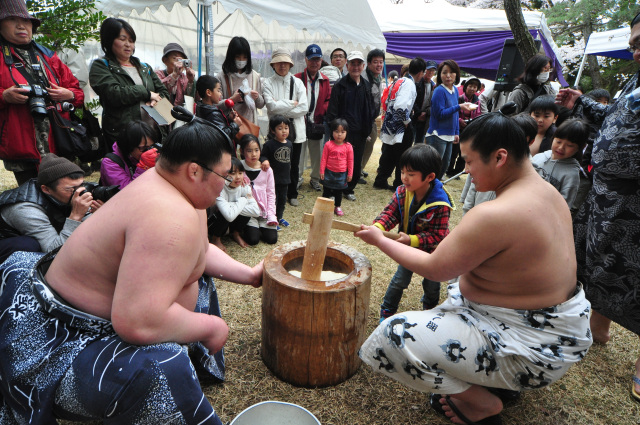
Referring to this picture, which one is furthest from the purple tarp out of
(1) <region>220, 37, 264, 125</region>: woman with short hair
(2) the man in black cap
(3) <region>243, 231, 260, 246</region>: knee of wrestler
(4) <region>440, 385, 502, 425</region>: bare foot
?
(4) <region>440, 385, 502, 425</region>: bare foot

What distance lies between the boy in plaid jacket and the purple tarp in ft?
33.9

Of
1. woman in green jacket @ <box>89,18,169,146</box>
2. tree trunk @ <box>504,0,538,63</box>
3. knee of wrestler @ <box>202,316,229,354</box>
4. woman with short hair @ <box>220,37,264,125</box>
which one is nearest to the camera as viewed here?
knee of wrestler @ <box>202,316,229,354</box>

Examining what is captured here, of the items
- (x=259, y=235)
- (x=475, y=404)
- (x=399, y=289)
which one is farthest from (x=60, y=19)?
(x=475, y=404)

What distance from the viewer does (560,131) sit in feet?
9.49

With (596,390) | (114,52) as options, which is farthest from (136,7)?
(596,390)

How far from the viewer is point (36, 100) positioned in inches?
114

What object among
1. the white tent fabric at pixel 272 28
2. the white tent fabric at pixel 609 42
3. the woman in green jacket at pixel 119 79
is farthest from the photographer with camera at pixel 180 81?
the white tent fabric at pixel 609 42

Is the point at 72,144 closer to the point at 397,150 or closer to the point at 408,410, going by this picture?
the point at 408,410

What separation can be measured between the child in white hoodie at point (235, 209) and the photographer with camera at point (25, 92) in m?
1.50

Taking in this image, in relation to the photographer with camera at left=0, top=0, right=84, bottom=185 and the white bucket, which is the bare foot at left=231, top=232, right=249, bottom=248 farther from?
the white bucket

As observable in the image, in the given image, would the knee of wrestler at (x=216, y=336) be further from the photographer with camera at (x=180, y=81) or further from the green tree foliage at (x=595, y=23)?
the green tree foliage at (x=595, y=23)

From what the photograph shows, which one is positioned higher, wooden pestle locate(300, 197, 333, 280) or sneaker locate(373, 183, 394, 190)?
wooden pestle locate(300, 197, 333, 280)

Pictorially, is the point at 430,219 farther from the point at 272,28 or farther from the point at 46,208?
the point at 272,28

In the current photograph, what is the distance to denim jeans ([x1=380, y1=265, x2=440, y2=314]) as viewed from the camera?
104 inches
